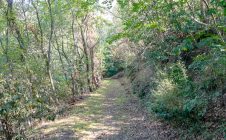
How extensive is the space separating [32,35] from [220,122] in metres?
16.6

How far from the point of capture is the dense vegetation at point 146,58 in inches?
327

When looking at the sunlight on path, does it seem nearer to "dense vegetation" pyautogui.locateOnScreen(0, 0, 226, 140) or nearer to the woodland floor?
the woodland floor

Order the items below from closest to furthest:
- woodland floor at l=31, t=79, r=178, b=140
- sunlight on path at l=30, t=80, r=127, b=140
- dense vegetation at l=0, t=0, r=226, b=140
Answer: dense vegetation at l=0, t=0, r=226, b=140 → woodland floor at l=31, t=79, r=178, b=140 → sunlight on path at l=30, t=80, r=127, b=140

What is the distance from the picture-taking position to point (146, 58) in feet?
70.9

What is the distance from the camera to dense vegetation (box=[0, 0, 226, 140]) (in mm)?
8297

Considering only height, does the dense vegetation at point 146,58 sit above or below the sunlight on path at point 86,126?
above

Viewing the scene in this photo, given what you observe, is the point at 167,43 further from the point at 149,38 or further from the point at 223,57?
the point at 223,57

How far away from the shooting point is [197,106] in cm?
903

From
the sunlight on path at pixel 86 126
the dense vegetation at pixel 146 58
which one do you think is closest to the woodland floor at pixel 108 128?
the sunlight on path at pixel 86 126

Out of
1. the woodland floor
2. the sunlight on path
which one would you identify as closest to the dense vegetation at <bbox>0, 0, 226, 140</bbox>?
the woodland floor

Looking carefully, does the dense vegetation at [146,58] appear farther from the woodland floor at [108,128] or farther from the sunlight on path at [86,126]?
the sunlight on path at [86,126]

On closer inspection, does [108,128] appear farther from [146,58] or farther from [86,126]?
[146,58]

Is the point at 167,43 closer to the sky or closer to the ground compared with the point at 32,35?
closer to the ground

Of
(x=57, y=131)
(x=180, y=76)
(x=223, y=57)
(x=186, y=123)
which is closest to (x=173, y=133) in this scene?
(x=186, y=123)
